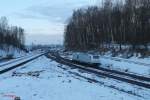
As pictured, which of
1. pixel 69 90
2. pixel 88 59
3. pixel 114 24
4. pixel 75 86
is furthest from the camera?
pixel 114 24

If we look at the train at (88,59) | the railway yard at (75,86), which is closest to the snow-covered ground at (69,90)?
the railway yard at (75,86)

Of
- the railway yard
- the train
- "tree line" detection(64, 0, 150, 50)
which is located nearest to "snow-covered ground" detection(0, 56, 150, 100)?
the railway yard

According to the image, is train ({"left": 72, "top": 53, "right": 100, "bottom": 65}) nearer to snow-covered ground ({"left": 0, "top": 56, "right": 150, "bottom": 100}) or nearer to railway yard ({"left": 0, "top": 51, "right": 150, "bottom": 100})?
railway yard ({"left": 0, "top": 51, "right": 150, "bottom": 100})

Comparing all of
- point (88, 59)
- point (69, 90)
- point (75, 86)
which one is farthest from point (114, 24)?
point (69, 90)

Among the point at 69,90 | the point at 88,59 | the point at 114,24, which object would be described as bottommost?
the point at 88,59

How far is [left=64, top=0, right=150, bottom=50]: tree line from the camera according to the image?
69.2 meters

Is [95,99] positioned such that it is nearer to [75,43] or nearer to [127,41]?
[127,41]

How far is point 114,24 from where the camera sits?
8650 centimetres

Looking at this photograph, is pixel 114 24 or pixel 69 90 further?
pixel 114 24

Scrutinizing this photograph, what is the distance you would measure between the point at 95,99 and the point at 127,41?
60.2 meters

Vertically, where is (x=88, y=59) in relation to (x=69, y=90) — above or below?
below

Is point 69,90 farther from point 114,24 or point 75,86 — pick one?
point 114,24

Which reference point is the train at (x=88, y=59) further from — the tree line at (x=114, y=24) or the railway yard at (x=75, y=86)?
the tree line at (x=114, y=24)

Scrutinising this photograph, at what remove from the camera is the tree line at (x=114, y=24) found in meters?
69.2
